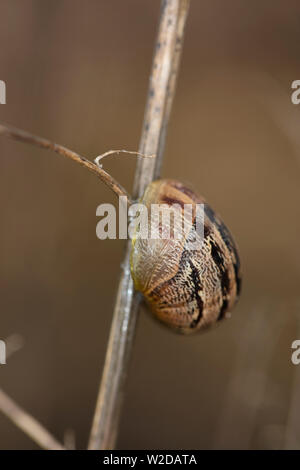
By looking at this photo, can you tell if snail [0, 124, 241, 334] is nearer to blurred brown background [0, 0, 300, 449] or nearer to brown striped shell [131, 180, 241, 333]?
brown striped shell [131, 180, 241, 333]

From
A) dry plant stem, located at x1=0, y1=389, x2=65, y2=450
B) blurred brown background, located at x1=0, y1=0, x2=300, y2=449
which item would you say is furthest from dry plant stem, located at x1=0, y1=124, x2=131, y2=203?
blurred brown background, located at x1=0, y1=0, x2=300, y2=449

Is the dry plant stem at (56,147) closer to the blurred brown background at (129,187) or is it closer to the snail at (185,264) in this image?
the snail at (185,264)

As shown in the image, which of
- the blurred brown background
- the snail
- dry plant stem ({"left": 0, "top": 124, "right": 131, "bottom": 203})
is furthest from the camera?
the blurred brown background

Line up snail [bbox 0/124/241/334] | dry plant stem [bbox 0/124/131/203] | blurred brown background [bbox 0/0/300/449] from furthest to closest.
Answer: blurred brown background [bbox 0/0/300/449], snail [bbox 0/124/241/334], dry plant stem [bbox 0/124/131/203]

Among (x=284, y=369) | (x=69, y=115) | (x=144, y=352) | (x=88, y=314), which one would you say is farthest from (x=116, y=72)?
(x=284, y=369)

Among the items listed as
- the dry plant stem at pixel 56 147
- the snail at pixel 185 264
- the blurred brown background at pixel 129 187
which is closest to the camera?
the dry plant stem at pixel 56 147

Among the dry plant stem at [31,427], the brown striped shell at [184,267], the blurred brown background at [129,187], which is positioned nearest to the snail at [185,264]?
the brown striped shell at [184,267]

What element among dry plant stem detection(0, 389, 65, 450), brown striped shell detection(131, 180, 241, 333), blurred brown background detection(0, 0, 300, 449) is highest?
blurred brown background detection(0, 0, 300, 449)
